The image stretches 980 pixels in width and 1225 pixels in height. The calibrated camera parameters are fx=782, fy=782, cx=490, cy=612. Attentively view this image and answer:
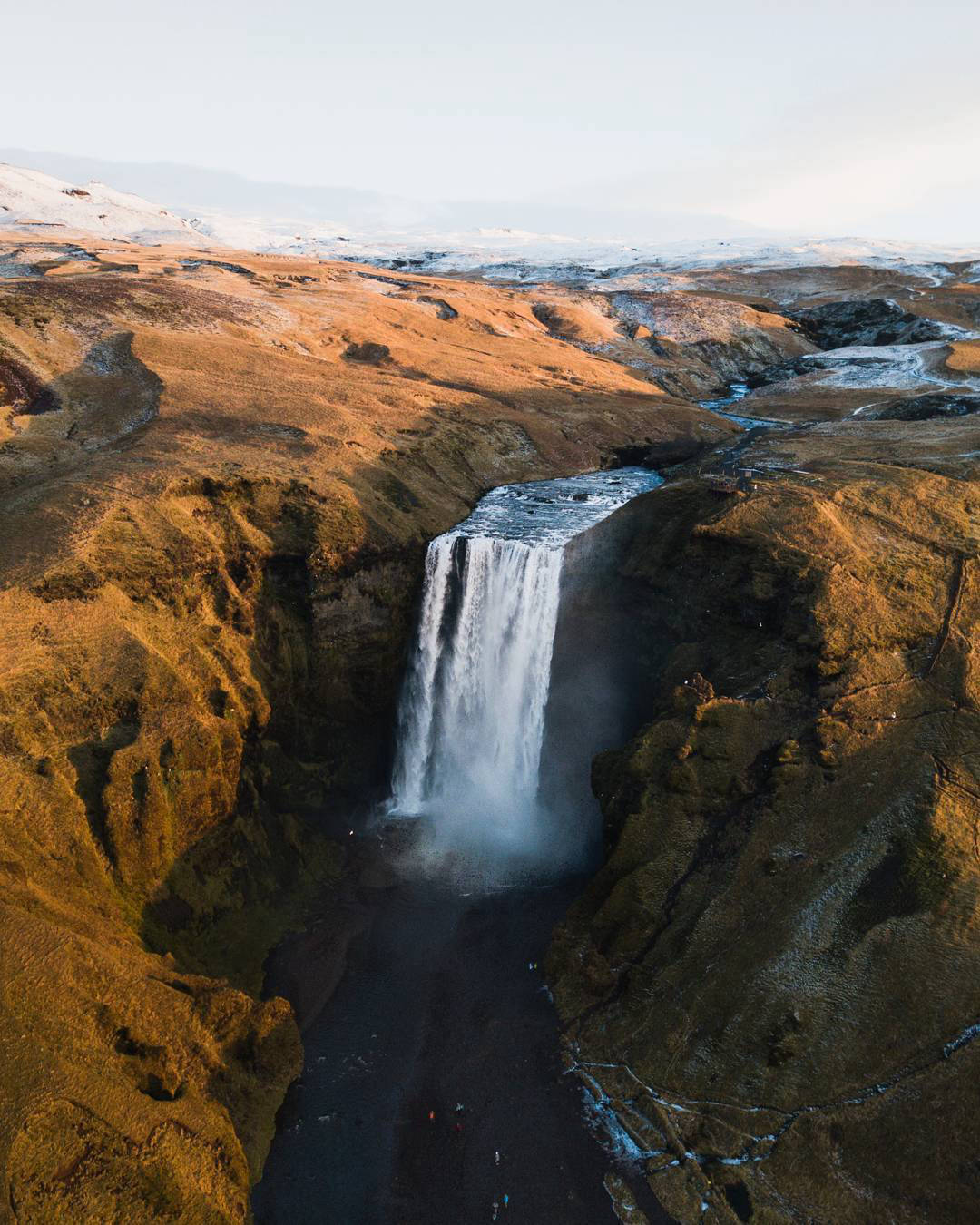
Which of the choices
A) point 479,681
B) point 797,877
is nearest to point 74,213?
point 479,681

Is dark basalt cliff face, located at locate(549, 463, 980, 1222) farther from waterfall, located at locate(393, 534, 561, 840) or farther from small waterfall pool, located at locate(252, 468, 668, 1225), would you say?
waterfall, located at locate(393, 534, 561, 840)

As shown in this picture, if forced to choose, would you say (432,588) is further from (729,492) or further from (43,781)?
(43,781)

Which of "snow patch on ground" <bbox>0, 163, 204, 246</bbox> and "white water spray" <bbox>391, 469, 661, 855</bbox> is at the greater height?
"snow patch on ground" <bbox>0, 163, 204, 246</bbox>

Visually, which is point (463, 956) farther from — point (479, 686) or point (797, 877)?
point (479, 686)

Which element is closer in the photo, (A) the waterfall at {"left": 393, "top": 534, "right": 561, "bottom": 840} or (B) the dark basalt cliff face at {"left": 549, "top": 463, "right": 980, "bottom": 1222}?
(B) the dark basalt cliff face at {"left": 549, "top": 463, "right": 980, "bottom": 1222}

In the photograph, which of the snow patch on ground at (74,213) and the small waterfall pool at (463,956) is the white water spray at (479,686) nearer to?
the small waterfall pool at (463,956)

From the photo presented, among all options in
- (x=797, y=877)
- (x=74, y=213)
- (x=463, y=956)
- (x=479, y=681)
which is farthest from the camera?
(x=74, y=213)

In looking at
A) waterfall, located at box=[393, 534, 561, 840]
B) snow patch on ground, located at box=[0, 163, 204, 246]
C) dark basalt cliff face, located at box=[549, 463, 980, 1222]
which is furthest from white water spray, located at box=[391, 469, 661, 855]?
snow patch on ground, located at box=[0, 163, 204, 246]
